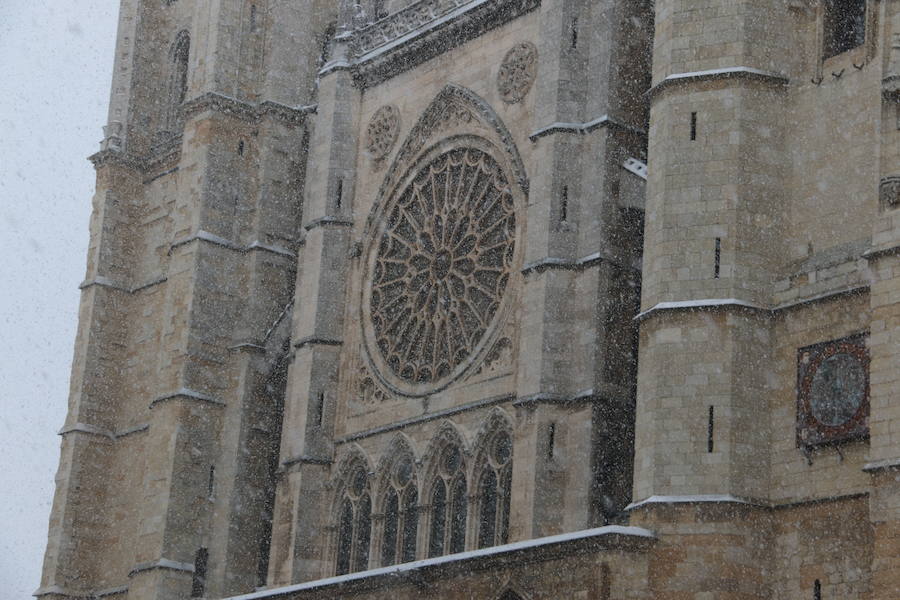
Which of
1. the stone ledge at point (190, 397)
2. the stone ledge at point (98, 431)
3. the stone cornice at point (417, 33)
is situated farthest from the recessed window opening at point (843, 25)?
the stone ledge at point (98, 431)

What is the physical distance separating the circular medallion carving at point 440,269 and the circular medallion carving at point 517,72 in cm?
115

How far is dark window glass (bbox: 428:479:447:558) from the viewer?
28933mm

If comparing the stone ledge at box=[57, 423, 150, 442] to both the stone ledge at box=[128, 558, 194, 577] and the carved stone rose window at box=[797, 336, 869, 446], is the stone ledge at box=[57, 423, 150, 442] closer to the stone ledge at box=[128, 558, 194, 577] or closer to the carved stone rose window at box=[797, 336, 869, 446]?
the stone ledge at box=[128, 558, 194, 577]

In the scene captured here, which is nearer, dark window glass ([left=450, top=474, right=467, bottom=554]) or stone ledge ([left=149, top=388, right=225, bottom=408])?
dark window glass ([left=450, top=474, right=467, bottom=554])

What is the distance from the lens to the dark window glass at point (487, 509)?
2797 centimetres

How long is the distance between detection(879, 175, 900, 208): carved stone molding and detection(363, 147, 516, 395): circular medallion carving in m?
8.65

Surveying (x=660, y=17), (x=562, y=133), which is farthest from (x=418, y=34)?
(x=660, y=17)

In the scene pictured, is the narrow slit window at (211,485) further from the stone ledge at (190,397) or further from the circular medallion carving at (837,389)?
the circular medallion carving at (837,389)

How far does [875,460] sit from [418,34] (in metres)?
13.4

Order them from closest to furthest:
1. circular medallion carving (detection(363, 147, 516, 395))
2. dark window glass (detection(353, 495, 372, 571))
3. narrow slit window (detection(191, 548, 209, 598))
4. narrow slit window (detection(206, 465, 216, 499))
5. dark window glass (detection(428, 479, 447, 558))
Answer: dark window glass (detection(428, 479, 447, 558)) < circular medallion carving (detection(363, 147, 516, 395)) < dark window glass (detection(353, 495, 372, 571)) < narrow slit window (detection(191, 548, 209, 598)) < narrow slit window (detection(206, 465, 216, 499))

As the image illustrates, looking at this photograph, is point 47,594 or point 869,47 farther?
point 47,594

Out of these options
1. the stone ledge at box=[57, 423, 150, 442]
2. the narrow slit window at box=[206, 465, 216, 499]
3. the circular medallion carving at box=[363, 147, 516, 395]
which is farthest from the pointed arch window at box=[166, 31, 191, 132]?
the narrow slit window at box=[206, 465, 216, 499]

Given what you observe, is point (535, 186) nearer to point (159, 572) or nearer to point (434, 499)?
point (434, 499)

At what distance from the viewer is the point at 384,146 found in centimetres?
3219
